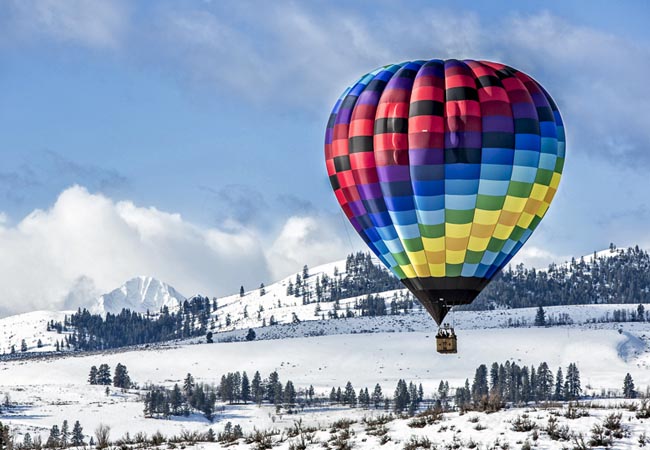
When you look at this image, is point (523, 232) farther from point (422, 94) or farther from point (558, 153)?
point (422, 94)

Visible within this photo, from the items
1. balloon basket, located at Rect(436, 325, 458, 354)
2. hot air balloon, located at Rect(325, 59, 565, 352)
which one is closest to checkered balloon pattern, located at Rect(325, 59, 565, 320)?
hot air balloon, located at Rect(325, 59, 565, 352)

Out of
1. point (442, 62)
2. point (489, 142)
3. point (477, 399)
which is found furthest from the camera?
point (442, 62)

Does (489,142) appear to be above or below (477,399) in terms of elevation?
above

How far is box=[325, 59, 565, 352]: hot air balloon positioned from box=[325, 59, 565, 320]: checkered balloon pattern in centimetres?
4

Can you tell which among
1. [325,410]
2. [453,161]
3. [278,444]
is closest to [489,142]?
[453,161]

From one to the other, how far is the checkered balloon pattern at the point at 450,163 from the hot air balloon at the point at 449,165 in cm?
4

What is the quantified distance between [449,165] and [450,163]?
0.30 ft

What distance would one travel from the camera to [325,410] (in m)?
198

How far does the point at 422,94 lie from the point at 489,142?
3.43 metres

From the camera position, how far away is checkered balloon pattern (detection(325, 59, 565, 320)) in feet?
132

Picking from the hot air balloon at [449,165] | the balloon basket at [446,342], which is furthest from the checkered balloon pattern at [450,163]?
the balloon basket at [446,342]

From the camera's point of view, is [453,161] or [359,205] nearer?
[453,161]

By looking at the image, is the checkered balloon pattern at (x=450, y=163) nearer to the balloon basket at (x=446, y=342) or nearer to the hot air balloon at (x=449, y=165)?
the hot air balloon at (x=449, y=165)

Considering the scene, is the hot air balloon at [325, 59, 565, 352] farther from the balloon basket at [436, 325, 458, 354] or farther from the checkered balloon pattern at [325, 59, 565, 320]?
the balloon basket at [436, 325, 458, 354]
